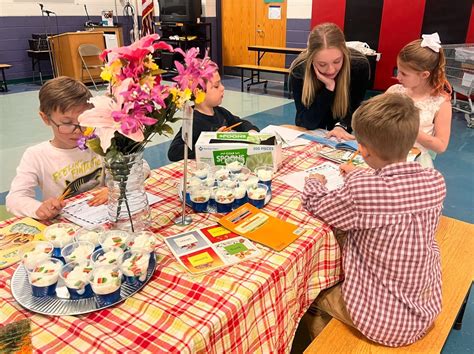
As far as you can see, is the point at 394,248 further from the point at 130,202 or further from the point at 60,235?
the point at 60,235

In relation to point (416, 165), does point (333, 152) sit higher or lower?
lower

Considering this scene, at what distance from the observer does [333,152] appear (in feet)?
6.76

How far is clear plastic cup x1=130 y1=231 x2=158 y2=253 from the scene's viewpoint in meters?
1.09

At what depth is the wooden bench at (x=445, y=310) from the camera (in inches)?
51.2

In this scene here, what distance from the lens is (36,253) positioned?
1056mm

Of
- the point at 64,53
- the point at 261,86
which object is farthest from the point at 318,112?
the point at 64,53

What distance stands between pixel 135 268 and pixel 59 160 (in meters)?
0.97

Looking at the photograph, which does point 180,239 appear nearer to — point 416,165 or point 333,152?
point 416,165

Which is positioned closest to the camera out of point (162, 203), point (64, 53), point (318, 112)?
point (162, 203)

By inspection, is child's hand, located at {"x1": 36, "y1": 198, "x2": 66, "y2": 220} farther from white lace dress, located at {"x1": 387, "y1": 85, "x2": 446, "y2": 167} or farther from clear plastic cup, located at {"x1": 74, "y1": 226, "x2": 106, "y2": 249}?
white lace dress, located at {"x1": 387, "y1": 85, "x2": 446, "y2": 167}

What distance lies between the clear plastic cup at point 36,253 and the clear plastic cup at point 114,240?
137 mm

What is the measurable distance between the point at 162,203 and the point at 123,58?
63 centimetres

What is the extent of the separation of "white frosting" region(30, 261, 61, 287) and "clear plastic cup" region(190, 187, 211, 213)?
→ 523mm

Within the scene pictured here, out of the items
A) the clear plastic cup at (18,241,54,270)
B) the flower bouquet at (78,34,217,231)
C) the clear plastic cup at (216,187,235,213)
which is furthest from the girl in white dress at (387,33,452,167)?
the clear plastic cup at (18,241,54,270)
